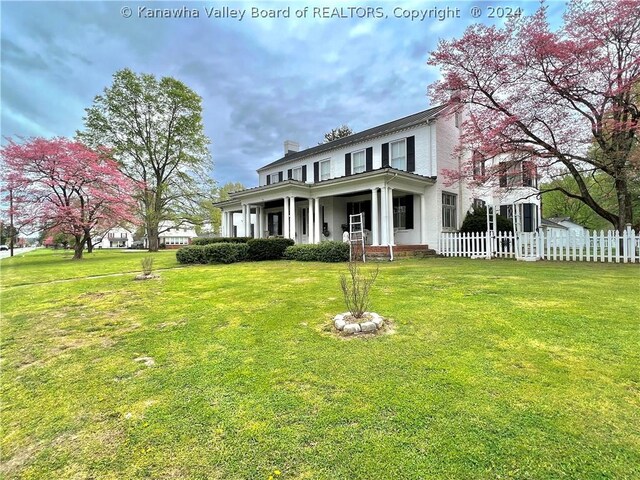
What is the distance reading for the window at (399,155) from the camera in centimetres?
1562

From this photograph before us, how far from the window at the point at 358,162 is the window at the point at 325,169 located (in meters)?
1.89

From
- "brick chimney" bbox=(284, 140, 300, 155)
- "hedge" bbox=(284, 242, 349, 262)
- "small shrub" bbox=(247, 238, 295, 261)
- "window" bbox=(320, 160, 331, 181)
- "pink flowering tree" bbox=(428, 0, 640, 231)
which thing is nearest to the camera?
"pink flowering tree" bbox=(428, 0, 640, 231)

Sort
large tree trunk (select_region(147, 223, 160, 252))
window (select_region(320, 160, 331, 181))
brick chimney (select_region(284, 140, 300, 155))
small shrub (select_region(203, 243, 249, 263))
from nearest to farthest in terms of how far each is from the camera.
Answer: small shrub (select_region(203, 243, 249, 263)), window (select_region(320, 160, 331, 181)), large tree trunk (select_region(147, 223, 160, 252)), brick chimney (select_region(284, 140, 300, 155))

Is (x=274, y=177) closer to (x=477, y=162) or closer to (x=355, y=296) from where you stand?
(x=477, y=162)

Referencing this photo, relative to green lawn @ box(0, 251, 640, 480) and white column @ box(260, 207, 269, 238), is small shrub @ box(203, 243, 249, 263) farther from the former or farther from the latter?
white column @ box(260, 207, 269, 238)

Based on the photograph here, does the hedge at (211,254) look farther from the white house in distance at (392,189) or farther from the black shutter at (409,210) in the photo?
the black shutter at (409,210)

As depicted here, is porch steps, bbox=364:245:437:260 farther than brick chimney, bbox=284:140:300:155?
No

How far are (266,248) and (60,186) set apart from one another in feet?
40.0

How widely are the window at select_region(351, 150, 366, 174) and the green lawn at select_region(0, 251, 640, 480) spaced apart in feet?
43.5

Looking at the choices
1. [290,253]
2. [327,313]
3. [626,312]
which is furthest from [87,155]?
[626,312]

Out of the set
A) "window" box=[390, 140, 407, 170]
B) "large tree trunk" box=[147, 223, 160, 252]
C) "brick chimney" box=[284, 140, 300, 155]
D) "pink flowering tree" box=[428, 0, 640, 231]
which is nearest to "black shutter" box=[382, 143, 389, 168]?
"window" box=[390, 140, 407, 170]

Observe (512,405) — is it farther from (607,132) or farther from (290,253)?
(607,132)

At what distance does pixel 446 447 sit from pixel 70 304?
7053 mm

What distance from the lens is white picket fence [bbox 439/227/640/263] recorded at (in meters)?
10.3
